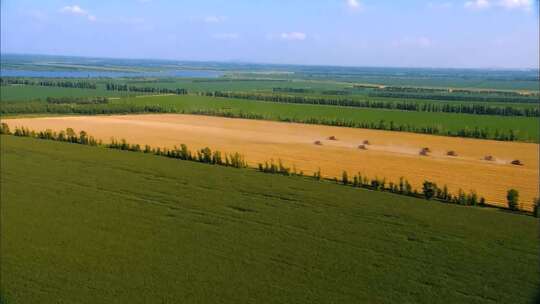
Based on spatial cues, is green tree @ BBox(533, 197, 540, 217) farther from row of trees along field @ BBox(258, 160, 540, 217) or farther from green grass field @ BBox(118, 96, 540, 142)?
green grass field @ BBox(118, 96, 540, 142)

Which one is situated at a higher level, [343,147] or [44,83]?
[44,83]

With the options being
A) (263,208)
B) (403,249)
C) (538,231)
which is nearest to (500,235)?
(538,231)

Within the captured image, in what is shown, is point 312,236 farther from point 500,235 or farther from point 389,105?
point 389,105

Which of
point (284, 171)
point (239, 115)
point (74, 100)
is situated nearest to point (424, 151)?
point (284, 171)

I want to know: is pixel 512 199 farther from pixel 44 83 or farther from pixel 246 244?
pixel 44 83

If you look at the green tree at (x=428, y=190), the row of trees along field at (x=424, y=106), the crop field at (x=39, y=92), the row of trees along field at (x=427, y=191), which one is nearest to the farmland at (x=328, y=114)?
the row of trees along field at (x=424, y=106)

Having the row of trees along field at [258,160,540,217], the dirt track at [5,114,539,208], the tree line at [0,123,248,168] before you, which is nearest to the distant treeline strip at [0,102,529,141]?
the dirt track at [5,114,539,208]
